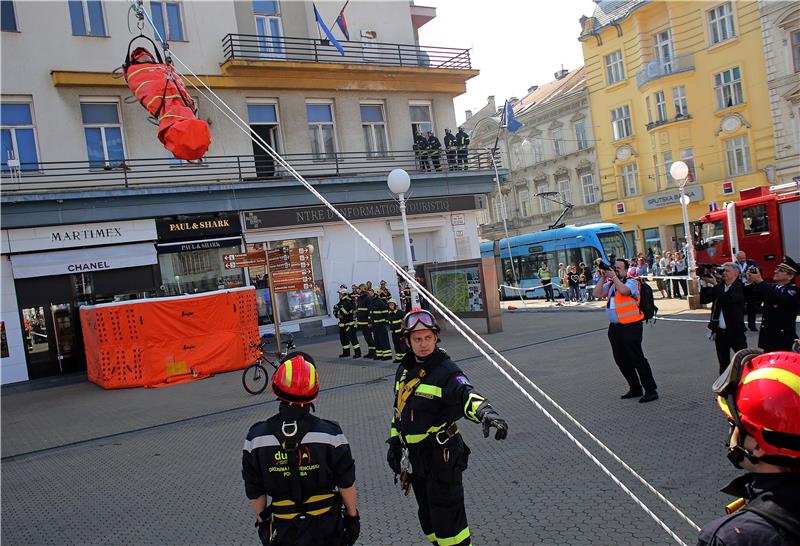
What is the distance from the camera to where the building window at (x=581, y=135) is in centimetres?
4866

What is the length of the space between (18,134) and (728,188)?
35.5 meters

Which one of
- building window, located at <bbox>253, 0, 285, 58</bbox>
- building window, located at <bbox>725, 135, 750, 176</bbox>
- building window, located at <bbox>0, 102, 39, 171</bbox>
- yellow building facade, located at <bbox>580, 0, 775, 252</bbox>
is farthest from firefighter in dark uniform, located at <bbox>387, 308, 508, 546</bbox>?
building window, located at <bbox>725, 135, 750, 176</bbox>

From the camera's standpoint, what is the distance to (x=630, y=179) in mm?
45219

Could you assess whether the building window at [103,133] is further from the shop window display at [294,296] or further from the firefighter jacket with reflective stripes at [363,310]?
the firefighter jacket with reflective stripes at [363,310]

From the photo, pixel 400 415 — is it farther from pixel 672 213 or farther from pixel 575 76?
pixel 575 76

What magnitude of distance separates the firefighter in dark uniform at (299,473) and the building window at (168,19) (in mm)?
21308

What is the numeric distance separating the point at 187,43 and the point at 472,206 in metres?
12.2

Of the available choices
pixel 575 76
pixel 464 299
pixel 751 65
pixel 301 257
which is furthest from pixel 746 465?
pixel 575 76

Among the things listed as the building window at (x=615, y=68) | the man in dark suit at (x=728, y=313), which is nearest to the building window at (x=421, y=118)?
the man in dark suit at (x=728, y=313)

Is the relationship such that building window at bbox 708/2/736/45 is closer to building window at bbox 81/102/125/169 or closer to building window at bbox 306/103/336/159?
building window at bbox 306/103/336/159

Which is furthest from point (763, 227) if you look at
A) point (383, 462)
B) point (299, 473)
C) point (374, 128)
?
point (299, 473)

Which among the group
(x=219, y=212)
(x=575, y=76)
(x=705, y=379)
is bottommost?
(x=705, y=379)

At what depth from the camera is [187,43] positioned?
22531mm

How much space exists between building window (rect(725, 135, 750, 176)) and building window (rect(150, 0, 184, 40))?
3068cm
